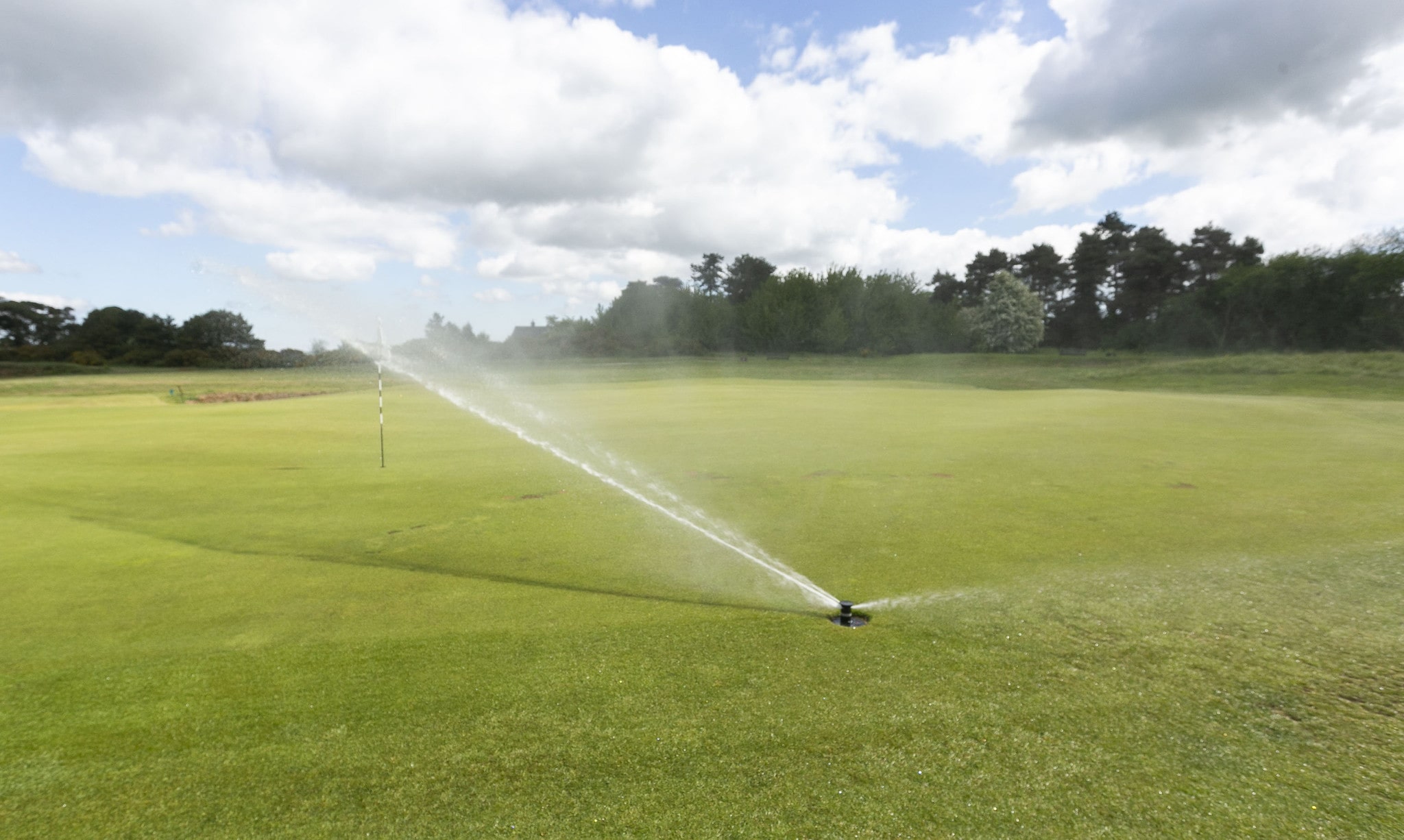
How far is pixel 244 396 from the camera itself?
37.4 meters

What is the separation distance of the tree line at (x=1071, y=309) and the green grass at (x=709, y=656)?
63.6 meters

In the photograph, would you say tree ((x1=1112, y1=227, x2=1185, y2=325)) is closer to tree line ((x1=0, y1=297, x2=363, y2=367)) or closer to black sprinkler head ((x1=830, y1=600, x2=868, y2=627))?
black sprinkler head ((x1=830, y1=600, x2=868, y2=627))

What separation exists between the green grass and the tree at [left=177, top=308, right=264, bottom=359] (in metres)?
73.9

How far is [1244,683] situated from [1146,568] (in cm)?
261

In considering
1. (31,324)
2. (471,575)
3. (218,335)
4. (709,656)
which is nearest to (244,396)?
(471,575)

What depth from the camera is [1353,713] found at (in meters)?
4.22

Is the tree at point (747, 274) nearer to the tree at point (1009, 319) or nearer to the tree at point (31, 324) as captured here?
the tree at point (1009, 319)

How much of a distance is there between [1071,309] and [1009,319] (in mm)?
21923

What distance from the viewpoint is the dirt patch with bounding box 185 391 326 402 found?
3588 centimetres

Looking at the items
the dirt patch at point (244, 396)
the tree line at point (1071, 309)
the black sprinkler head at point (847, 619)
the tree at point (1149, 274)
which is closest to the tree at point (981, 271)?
the tree line at point (1071, 309)

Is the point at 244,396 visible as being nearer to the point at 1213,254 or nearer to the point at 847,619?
the point at 847,619

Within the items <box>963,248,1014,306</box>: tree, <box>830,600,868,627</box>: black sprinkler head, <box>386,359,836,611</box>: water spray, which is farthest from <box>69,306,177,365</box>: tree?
<box>963,248,1014,306</box>: tree

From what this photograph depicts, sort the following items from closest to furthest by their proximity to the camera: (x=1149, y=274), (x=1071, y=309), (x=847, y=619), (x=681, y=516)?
(x=847, y=619)
(x=681, y=516)
(x=1149, y=274)
(x=1071, y=309)

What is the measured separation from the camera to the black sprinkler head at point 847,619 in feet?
18.4
